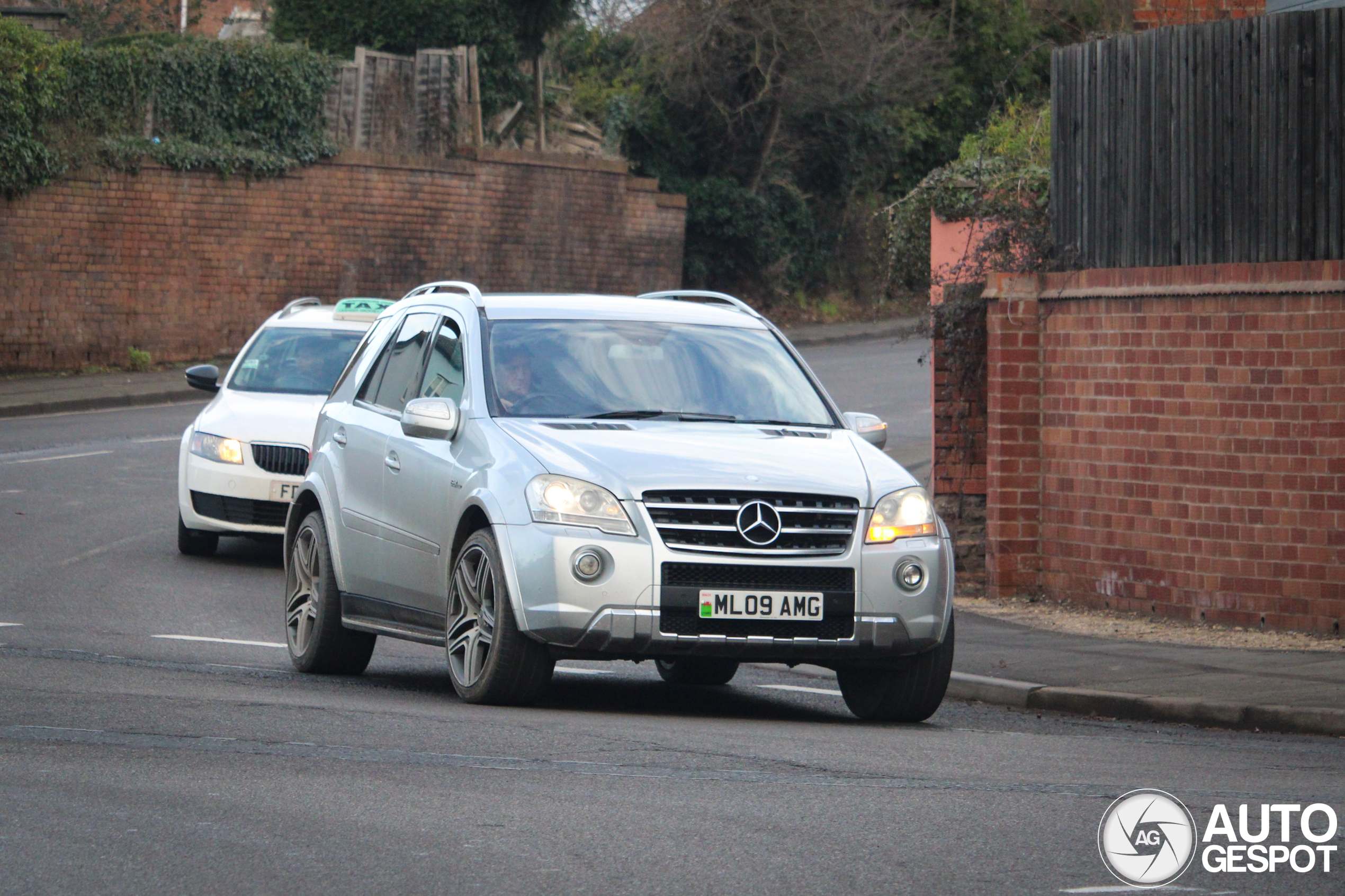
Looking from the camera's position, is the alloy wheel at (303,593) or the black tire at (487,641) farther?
the alloy wheel at (303,593)

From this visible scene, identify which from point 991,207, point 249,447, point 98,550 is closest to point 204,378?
point 249,447

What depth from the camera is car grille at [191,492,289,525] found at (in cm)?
1454

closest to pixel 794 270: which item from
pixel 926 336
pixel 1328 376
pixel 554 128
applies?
pixel 554 128

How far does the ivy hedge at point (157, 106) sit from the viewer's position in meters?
29.5

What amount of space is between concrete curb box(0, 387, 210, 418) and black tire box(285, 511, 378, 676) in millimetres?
17163

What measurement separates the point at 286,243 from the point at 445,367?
24442mm

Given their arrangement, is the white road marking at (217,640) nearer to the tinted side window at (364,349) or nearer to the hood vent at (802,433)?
the tinted side window at (364,349)

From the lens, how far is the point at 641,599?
7.79 meters

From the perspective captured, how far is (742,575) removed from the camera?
7.86 m

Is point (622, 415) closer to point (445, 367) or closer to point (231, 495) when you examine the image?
point (445, 367)

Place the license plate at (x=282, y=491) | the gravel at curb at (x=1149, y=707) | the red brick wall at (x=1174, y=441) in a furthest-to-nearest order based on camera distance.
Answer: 1. the license plate at (x=282, y=491)
2. the red brick wall at (x=1174, y=441)
3. the gravel at curb at (x=1149, y=707)

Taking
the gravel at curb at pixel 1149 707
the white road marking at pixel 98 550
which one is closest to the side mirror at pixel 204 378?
the white road marking at pixel 98 550

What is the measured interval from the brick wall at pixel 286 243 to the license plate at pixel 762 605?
24.0m

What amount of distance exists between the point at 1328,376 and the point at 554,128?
2980 centimetres
